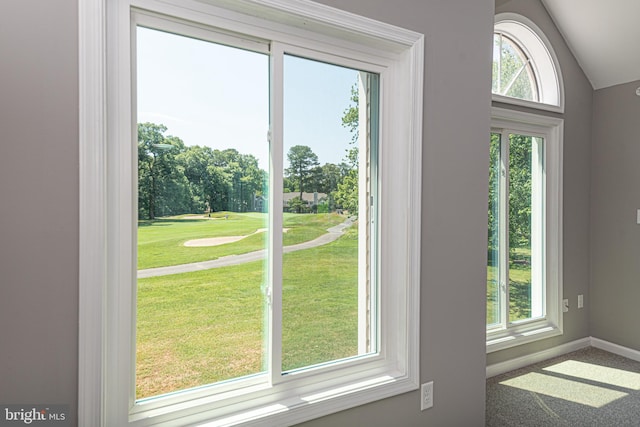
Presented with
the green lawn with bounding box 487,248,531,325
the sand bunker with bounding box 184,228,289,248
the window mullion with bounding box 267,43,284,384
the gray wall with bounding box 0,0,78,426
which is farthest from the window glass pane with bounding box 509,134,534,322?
the gray wall with bounding box 0,0,78,426

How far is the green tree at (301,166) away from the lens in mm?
1770

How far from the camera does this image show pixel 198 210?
159 centimetres

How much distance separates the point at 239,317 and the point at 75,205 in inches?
29.9

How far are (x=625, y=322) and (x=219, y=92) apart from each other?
152 inches

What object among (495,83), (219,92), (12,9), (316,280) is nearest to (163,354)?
(316,280)

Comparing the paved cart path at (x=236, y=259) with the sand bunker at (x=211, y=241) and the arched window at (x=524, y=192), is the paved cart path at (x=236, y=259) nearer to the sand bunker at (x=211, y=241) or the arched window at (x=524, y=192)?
the sand bunker at (x=211, y=241)

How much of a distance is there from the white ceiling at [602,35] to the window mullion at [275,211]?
9.26ft

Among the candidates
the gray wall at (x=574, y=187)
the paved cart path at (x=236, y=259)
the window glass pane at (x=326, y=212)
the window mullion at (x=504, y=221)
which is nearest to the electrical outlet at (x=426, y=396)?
the window glass pane at (x=326, y=212)

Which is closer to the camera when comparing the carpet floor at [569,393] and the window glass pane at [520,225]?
the carpet floor at [569,393]

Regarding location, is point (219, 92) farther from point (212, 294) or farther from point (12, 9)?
point (212, 294)

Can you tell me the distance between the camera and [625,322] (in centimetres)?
Result: 346

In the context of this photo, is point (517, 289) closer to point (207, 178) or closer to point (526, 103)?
point (526, 103)

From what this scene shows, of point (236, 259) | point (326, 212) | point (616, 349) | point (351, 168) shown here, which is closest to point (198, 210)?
point (236, 259)

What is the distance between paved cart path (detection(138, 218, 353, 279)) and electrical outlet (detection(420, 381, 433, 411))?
85 cm
